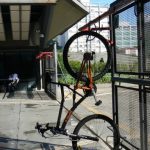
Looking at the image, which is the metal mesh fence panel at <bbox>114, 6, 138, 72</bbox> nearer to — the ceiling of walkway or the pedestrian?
the ceiling of walkway

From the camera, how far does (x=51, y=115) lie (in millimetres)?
13586

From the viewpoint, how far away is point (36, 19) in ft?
84.1

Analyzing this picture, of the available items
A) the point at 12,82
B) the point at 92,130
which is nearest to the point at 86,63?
the point at 92,130

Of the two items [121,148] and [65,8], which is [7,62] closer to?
[65,8]

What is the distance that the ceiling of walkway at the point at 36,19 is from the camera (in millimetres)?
15664

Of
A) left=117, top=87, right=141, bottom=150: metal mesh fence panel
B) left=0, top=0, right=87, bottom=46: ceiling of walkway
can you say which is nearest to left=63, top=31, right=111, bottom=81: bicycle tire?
left=117, top=87, right=141, bottom=150: metal mesh fence panel

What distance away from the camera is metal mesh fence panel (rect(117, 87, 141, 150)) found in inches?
240

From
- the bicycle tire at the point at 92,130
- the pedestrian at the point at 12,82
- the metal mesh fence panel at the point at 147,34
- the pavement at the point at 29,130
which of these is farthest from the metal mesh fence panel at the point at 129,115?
the pedestrian at the point at 12,82

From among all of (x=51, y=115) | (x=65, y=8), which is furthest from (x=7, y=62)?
(x=51, y=115)

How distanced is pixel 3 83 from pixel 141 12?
21.3 metres

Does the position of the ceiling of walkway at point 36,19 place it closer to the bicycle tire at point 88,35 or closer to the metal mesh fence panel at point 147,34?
the bicycle tire at point 88,35

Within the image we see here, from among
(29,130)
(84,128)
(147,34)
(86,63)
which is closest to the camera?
(147,34)

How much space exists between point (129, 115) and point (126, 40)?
3.67 feet

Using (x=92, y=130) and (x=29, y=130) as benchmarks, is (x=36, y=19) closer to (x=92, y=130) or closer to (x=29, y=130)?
(x=29, y=130)
